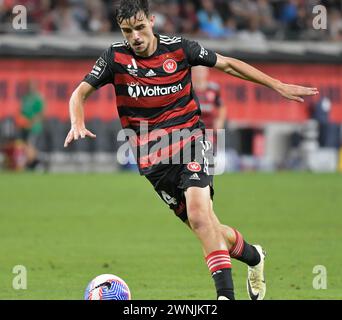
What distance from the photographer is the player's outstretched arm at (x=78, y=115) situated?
Answer: 796 centimetres

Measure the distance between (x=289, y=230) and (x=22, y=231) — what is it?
12.1 ft

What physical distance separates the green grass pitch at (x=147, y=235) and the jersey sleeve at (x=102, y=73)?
188 centimetres

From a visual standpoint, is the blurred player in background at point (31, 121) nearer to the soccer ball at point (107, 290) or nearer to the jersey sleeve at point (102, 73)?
the jersey sleeve at point (102, 73)

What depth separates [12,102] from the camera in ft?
85.2

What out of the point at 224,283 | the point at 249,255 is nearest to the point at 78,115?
the point at 224,283

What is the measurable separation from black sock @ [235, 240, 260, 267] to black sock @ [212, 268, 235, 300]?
42.2 inches

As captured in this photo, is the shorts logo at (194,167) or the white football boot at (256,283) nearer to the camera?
the shorts logo at (194,167)

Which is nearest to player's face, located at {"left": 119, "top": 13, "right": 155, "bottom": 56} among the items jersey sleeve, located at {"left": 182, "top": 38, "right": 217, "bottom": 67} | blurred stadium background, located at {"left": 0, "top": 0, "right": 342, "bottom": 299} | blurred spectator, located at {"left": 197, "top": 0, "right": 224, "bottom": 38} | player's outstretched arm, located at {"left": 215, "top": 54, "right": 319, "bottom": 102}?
jersey sleeve, located at {"left": 182, "top": 38, "right": 217, "bottom": 67}

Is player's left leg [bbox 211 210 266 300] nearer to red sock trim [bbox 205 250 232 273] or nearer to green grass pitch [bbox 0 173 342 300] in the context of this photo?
green grass pitch [bbox 0 173 342 300]

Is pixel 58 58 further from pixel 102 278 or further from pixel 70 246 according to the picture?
pixel 102 278

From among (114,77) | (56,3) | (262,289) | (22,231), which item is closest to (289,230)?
(22,231)

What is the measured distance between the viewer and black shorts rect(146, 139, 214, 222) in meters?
8.27

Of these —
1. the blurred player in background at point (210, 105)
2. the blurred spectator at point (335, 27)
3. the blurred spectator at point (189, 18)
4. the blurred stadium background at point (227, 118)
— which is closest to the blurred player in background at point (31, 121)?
the blurred stadium background at point (227, 118)

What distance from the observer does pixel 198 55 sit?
27.9 ft
